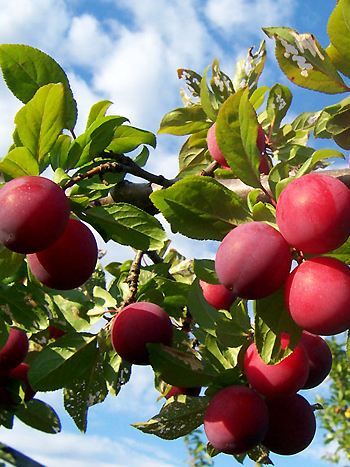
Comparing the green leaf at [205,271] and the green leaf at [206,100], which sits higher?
the green leaf at [206,100]

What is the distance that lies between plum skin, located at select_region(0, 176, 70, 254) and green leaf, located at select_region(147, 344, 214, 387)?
41 cm

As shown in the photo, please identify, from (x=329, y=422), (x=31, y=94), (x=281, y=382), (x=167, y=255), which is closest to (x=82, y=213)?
(x=31, y=94)

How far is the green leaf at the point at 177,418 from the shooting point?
5.39 ft

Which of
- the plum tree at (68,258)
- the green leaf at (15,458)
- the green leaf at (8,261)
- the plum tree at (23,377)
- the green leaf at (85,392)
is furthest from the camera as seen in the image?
the plum tree at (23,377)

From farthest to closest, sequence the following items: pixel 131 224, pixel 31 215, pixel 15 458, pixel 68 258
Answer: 1. pixel 131 224
2. pixel 68 258
3. pixel 31 215
4. pixel 15 458

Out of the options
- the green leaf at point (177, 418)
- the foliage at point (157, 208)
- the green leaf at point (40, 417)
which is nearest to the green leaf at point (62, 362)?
the foliage at point (157, 208)

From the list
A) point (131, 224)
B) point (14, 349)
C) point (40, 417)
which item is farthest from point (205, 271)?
point (40, 417)

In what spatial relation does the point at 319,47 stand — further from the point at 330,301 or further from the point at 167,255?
the point at 167,255

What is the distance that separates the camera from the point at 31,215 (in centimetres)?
123

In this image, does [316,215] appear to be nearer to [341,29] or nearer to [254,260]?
[254,260]

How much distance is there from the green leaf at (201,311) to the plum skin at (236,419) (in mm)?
165

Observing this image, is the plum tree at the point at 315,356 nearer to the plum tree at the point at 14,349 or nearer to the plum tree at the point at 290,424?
the plum tree at the point at 290,424

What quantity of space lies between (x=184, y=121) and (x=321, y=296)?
1293mm

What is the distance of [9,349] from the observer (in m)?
2.02
